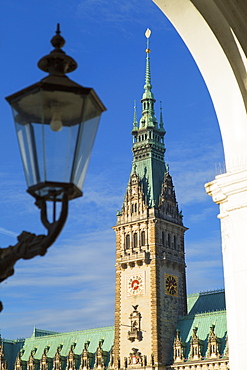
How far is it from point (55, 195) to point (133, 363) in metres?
62.4

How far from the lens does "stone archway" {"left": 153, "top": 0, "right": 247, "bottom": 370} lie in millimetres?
6488

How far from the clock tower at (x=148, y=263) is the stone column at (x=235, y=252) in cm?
5741

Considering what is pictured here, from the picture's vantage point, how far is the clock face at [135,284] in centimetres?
6565

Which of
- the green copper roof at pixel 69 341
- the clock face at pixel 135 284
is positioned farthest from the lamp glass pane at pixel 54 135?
the green copper roof at pixel 69 341

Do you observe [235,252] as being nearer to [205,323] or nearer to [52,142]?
[52,142]

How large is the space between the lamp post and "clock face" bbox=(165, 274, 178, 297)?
63.5 meters

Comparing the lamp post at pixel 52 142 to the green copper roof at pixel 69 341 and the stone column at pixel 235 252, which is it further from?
the green copper roof at pixel 69 341

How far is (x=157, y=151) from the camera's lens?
73.5 meters

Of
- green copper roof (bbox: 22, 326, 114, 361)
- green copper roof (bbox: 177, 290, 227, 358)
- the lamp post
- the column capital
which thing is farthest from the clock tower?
the lamp post

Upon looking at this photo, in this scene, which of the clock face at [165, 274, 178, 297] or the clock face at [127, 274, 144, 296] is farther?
the clock face at [165, 274, 178, 297]

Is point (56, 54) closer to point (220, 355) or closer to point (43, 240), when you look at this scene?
point (43, 240)

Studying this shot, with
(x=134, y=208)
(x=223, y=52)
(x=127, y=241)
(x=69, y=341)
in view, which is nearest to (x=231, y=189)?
(x=223, y=52)

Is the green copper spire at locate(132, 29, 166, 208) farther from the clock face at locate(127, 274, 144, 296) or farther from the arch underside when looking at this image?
the arch underside

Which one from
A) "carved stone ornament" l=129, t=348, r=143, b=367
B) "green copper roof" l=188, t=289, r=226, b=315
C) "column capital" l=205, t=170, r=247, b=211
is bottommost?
"column capital" l=205, t=170, r=247, b=211
